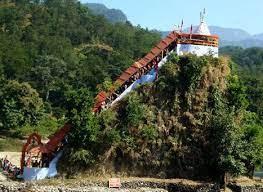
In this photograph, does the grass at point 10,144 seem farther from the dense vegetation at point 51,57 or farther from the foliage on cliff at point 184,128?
the foliage on cliff at point 184,128

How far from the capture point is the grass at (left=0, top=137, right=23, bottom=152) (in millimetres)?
39625

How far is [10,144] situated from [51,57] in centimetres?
2593

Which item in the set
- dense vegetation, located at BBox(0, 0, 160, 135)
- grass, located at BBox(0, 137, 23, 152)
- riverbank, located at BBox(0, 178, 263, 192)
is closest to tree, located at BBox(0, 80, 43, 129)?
dense vegetation, located at BBox(0, 0, 160, 135)

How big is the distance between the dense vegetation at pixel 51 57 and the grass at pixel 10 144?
1751 millimetres

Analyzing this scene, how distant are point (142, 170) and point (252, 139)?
626 cm

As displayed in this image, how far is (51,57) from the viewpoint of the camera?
215ft

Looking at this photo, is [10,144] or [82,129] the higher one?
[82,129]

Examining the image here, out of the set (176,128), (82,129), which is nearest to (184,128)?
(176,128)

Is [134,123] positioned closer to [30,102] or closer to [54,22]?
[30,102]

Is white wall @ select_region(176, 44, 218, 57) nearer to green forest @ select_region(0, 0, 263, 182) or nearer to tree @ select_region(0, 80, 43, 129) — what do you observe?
green forest @ select_region(0, 0, 263, 182)

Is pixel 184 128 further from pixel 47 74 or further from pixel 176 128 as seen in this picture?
pixel 47 74

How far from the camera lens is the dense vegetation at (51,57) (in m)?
44.7

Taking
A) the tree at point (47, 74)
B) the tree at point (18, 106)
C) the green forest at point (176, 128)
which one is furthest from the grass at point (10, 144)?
the tree at point (47, 74)

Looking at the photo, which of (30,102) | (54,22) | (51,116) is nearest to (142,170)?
(30,102)
